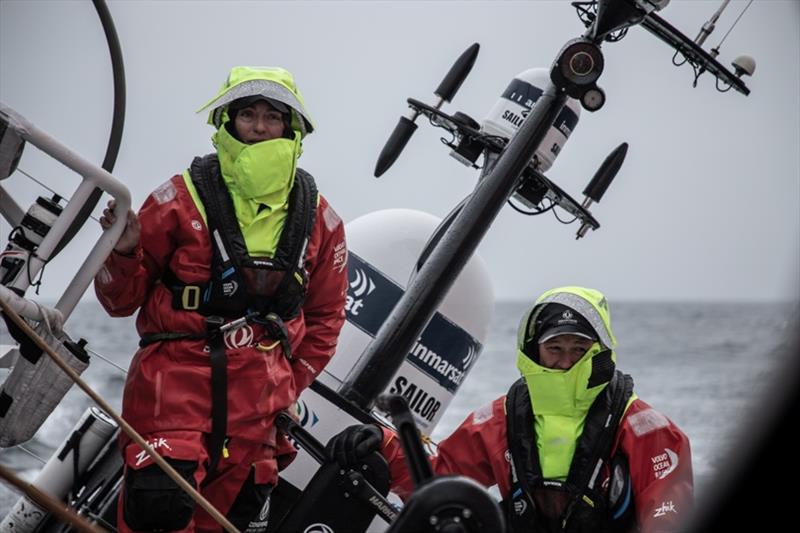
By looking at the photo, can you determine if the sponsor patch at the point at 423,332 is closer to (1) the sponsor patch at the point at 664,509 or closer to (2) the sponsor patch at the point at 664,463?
(2) the sponsor patch at the point at 664,463

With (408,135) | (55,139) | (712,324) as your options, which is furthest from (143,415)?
(712,324)

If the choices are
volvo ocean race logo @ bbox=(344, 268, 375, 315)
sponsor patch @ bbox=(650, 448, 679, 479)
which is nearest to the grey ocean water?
sponsor patch @ bbox=(650, 448, 679, 479)

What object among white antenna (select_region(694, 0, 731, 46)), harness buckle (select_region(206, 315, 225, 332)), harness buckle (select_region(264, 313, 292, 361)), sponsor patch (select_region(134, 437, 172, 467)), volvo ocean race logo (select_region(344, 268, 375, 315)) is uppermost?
white antenna (select_region(694, 0, 731, 46))

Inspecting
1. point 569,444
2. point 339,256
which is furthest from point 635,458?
point 339,256

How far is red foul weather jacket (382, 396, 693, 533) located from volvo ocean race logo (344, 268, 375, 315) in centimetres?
113

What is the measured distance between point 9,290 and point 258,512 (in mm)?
1033

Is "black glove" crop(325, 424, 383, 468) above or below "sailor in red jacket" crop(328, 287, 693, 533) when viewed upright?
below

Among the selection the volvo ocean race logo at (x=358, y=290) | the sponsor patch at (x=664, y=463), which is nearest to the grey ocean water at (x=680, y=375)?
the sponsor patch at (x=664, y=463)

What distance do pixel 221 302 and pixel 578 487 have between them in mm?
1066

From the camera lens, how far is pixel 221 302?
3102 mm

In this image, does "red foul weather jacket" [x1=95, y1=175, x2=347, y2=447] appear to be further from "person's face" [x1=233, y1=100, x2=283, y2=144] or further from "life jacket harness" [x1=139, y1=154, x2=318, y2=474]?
"person's face" [x1=233, y1=100, x2=283, y2=144]

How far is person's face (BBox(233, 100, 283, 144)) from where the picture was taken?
126 inches

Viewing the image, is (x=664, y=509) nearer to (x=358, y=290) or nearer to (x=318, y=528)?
(x=318, y=528)

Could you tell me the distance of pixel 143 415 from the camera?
304 cm
